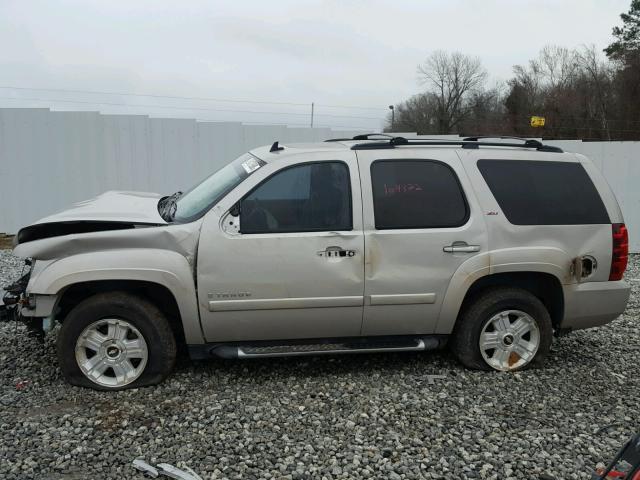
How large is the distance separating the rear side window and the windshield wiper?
2.49 meters

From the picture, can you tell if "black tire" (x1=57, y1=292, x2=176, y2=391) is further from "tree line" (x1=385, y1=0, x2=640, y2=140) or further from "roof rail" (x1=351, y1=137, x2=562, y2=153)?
"tree line" (x1=385, y1=0, x2=640, y2=140)

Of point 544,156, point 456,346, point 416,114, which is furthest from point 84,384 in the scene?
point 416,114

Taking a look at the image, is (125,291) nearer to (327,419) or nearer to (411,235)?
(327,419)

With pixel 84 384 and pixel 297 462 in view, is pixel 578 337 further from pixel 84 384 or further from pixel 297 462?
pixel 84 384

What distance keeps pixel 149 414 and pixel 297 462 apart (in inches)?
45.5

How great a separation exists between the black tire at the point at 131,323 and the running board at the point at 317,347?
232 millimetres

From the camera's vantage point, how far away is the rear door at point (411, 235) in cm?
418

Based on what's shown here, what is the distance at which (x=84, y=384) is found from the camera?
4.07 meters

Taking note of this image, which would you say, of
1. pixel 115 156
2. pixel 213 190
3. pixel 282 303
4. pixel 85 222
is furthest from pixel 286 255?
pixel 115 156

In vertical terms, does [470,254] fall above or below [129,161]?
below

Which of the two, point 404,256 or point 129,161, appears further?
point 129,161

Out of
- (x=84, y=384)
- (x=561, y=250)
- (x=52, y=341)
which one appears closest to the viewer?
(x=84, y=384)

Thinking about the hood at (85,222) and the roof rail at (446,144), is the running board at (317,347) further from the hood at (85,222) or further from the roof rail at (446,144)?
the roof rail at (446,144)

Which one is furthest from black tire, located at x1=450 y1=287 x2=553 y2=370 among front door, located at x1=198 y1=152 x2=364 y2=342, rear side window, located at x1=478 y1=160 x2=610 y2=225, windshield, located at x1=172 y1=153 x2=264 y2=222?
windshield, located at x1=172 y1=153 x2=264 y2=222
